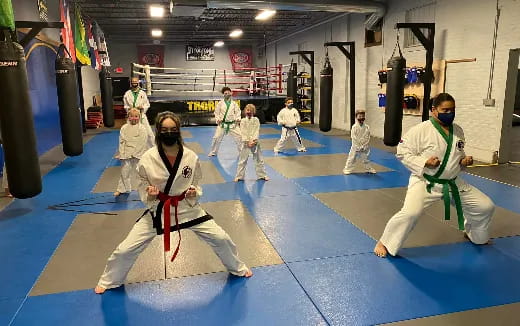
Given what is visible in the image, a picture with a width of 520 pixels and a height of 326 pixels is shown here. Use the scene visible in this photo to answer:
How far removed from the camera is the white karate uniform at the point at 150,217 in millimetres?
2896

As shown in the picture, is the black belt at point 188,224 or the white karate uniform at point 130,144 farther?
the white karate uniform at point 130,144

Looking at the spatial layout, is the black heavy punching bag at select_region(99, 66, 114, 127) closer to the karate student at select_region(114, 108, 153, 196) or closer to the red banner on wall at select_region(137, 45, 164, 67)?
the karate student at select_region(114, 108, 153, 196)

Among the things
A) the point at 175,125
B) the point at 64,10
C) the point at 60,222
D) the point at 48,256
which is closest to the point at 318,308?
the point at 175,125

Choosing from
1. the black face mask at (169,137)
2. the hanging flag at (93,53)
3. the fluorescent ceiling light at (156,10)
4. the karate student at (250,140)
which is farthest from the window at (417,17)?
the hanging flag at (93,53)

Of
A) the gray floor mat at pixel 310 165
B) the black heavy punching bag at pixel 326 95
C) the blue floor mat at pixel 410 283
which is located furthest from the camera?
the black heavy punching bag at pixel 326 95

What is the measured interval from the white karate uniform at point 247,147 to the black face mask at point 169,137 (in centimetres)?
347

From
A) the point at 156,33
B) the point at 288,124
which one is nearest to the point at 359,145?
the point at 288,124

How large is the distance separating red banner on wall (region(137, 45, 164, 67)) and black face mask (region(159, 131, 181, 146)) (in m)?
21.5

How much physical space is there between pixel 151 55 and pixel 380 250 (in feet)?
71.9

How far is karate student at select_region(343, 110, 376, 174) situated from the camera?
688 cm

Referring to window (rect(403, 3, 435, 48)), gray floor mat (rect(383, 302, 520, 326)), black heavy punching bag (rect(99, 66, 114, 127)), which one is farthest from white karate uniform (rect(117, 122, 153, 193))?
window (rect(403, 3, 435, 48))

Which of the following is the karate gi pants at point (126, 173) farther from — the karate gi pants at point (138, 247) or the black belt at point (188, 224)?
the black belt at point (188, 224)

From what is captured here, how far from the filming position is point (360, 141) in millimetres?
6914

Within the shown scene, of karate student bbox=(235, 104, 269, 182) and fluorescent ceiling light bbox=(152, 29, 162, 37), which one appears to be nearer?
karate student bbox=(235, 104, 269, 182)
